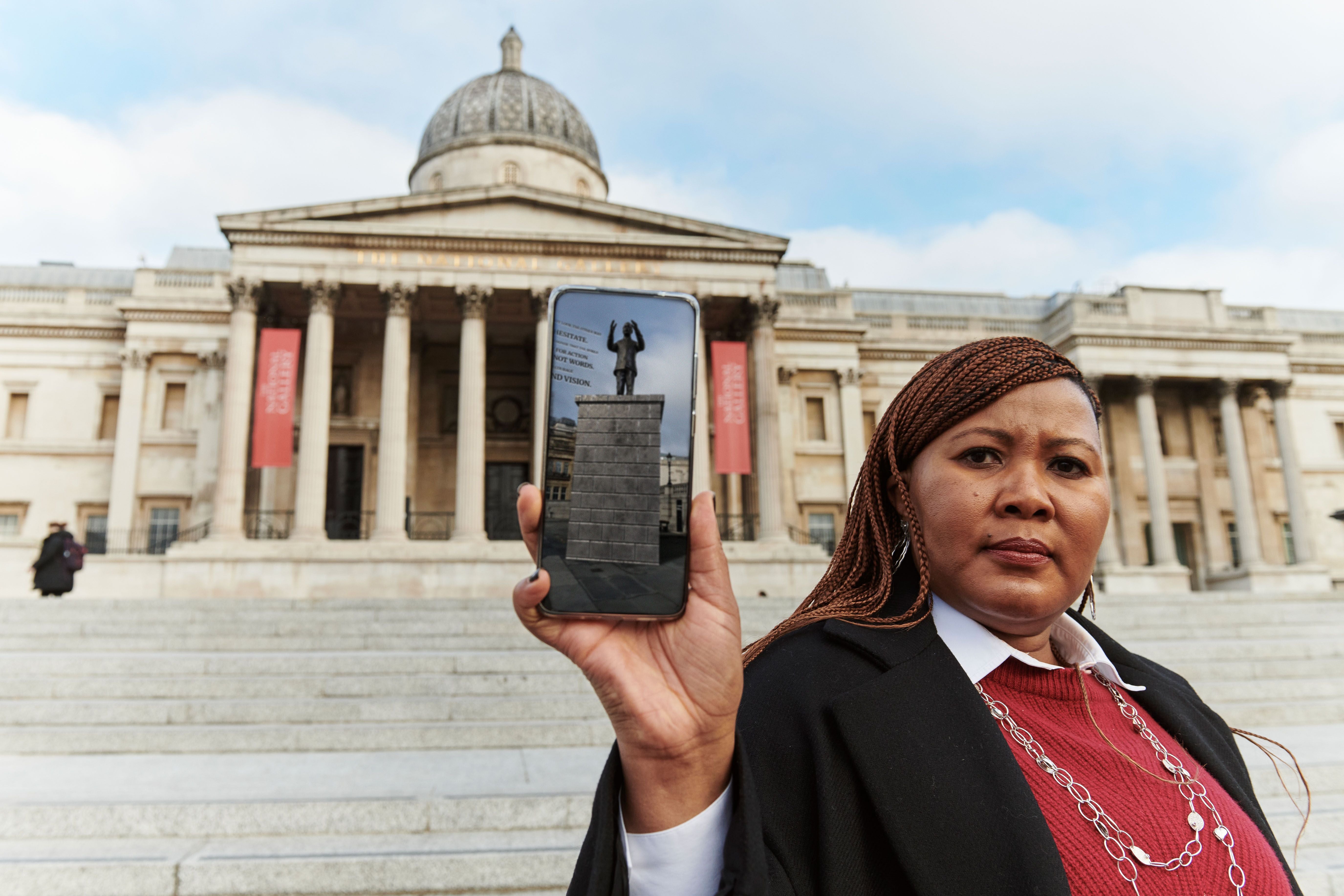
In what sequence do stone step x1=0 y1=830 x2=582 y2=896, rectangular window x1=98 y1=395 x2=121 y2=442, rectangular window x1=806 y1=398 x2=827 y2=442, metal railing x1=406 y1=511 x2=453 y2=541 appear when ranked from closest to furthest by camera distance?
1. stone step x1=0 y1=830 x2=582 y2=896
2. metal railing x1=406 y1=511 x2=453 y2=541
3. rectangular window x1=98 y1=395 x2=121 y2=442
4. rectangular window x1=806 y1=398 x2=827 y2=442

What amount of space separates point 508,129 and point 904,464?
3594cm

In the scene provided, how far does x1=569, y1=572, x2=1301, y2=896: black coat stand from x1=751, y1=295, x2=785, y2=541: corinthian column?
77.4 ft

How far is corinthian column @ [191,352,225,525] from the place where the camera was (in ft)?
94.4

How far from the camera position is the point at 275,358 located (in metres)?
23.7

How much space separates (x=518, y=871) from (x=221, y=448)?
22457 millimetres

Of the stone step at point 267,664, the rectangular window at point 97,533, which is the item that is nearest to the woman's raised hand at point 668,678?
the stone step at point 267,664

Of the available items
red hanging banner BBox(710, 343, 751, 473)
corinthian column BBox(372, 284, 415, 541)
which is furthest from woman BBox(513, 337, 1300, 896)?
corinthian column BBox(372, 284, 415, 541)

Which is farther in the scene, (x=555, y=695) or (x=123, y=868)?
(x=555, y=695)

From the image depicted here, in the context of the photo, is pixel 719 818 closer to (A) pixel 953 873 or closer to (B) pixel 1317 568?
(A) pixel 953 873

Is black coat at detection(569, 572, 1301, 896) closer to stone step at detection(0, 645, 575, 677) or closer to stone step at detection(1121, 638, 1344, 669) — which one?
stone step at detection(0, 645, 575, 677)

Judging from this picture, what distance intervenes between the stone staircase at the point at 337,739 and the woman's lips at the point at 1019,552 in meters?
4.30

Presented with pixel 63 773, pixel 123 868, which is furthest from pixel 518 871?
pixel 63 773

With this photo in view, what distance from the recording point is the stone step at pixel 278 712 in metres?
9.24

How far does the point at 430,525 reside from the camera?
28391mm
